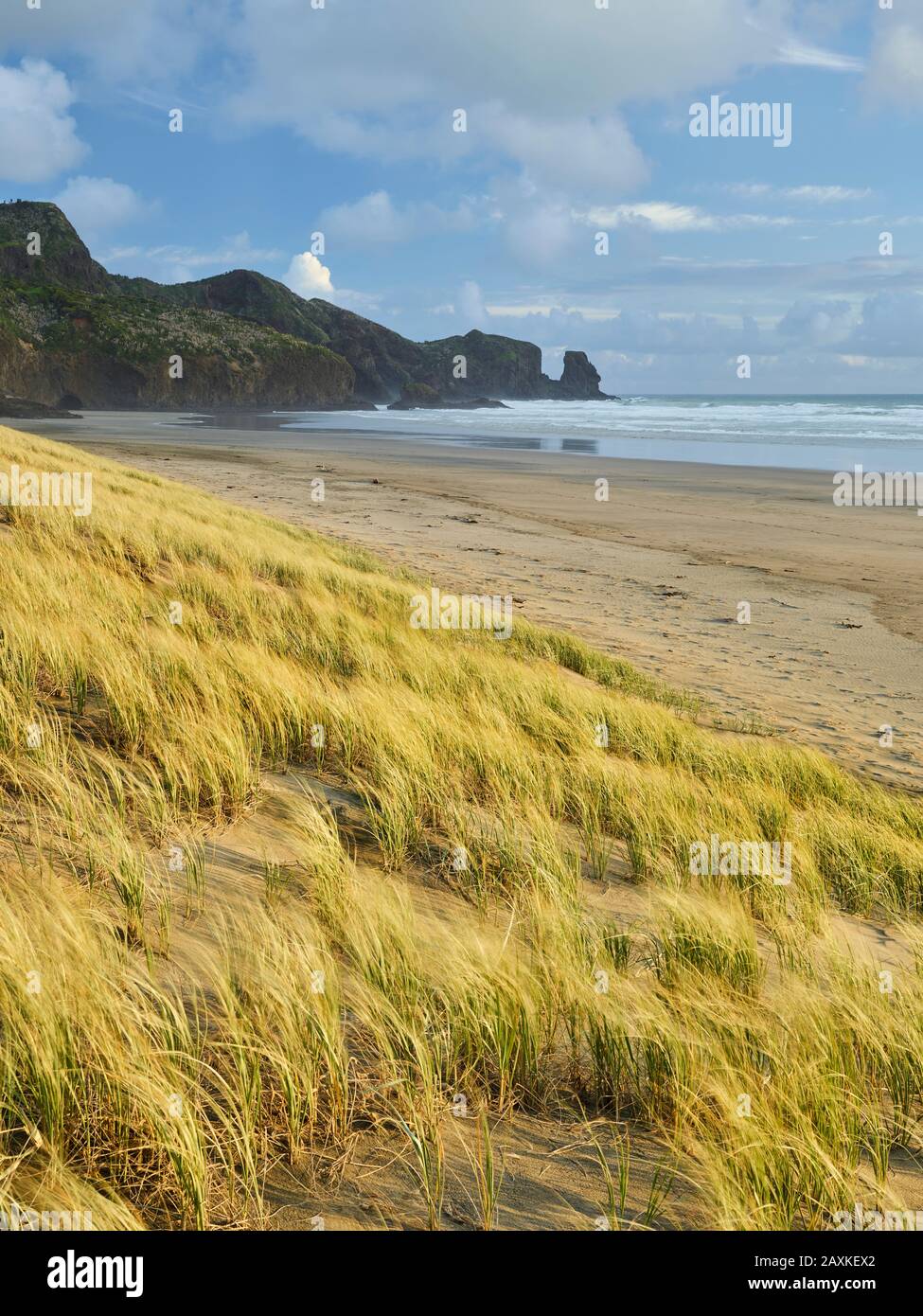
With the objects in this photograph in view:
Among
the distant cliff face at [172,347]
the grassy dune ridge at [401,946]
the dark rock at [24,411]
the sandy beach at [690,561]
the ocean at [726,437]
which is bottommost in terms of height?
the grassy dune ridge at [401,946]

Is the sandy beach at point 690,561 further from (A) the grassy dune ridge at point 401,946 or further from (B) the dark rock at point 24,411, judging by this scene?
(B) the dark rock at point 24,411

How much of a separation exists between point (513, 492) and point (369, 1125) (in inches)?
901

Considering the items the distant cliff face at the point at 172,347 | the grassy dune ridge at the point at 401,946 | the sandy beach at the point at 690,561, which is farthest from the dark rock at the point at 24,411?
the grassy dune ridge at the point at 401,946

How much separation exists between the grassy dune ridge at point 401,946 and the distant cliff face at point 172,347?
50.9 metres

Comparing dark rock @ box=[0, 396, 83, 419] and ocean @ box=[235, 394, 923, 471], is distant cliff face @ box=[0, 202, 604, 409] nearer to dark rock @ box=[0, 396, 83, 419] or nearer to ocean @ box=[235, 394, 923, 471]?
dark rock @ box=[0, 396, 83, 419]

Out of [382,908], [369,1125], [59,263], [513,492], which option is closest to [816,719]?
[382,908]

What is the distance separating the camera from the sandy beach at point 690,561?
318 inches

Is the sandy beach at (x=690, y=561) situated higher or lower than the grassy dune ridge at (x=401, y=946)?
higher

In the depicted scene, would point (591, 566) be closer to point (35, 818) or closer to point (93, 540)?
point (93, 540)

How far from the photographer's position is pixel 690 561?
14805 millimetres

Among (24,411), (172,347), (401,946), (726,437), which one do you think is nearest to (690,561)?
(401,946)

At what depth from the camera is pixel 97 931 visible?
2.54m

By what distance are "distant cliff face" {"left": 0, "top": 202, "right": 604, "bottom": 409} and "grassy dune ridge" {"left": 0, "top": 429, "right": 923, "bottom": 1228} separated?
167 feet

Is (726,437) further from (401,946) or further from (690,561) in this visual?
(401,946)
